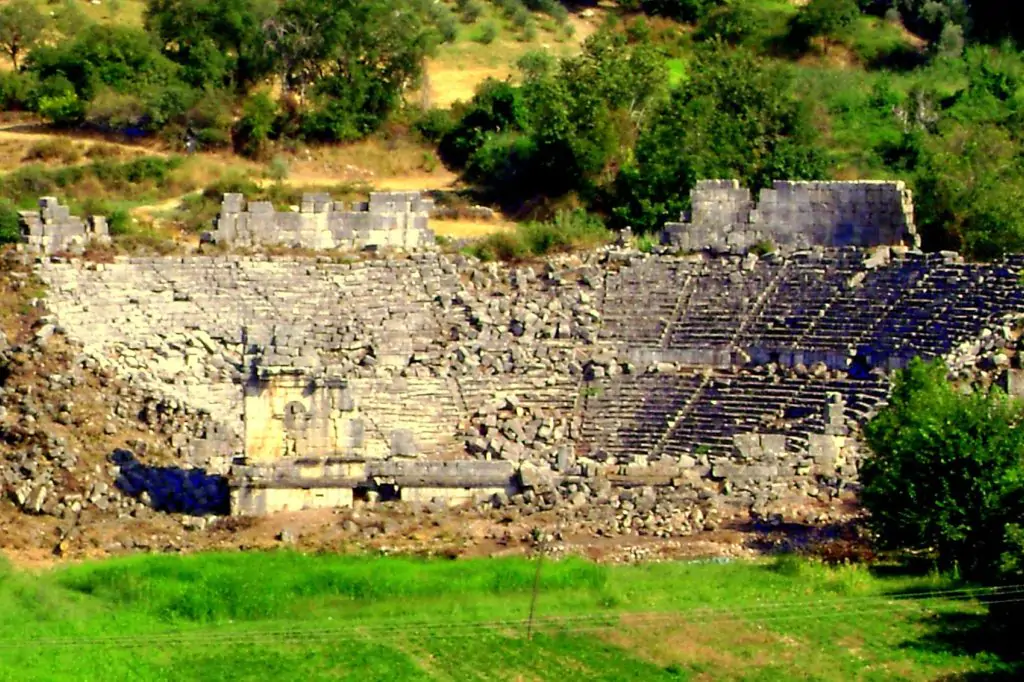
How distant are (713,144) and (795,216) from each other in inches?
184

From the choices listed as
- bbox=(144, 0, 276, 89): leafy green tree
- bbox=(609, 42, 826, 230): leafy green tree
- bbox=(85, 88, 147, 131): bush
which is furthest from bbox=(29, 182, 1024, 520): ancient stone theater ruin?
bbox=(144, 0, 276, 89): leafy green tree

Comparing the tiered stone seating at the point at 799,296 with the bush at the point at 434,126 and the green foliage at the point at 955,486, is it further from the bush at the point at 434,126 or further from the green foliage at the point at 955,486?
the bush at the point at 434,126

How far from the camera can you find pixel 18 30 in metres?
68.4

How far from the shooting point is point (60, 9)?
71.4 m

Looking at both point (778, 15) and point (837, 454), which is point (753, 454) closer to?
point (837, 454)

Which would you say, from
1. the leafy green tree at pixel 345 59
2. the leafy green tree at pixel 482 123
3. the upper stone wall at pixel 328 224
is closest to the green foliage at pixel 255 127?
the leafy green tree at pixel 345 59

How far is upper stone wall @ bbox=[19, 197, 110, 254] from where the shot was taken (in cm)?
4753

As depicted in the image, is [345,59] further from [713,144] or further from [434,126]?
[713,144]

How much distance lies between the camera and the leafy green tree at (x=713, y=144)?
52.5 meters

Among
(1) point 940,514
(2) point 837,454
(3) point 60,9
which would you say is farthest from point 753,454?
(3) point 60,9

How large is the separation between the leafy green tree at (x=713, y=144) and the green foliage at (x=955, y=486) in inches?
627

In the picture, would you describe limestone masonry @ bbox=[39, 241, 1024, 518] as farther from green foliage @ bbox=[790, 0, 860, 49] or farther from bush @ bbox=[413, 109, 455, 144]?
green foliage @ bbox=[790, 0, 860, 49]

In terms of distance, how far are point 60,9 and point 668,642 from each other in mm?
42265

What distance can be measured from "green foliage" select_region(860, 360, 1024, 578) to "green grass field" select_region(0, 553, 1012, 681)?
66 centimetres
